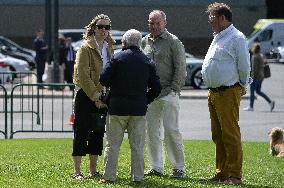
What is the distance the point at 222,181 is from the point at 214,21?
1816 millimetres

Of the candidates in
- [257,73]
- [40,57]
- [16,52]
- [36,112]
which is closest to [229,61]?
[36,112]

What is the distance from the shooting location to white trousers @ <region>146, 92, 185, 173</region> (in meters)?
12.3

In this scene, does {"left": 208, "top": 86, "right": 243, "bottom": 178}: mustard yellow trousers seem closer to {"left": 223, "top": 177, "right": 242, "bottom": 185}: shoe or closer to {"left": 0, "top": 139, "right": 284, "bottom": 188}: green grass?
{"left": 223, "top": 177, "right": 242, "bottom": 185}: shoe

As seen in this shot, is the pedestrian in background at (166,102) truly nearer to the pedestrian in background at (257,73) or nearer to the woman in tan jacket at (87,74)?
the woman in tan jacket at (87,74)

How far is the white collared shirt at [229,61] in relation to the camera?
11609 mm

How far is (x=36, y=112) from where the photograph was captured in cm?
2186

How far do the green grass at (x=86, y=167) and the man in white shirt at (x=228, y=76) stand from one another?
0.47 metres

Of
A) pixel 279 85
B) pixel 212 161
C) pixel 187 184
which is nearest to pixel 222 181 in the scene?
pixel 187 184

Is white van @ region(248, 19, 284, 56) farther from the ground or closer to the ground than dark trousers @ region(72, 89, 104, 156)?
farther from the ground

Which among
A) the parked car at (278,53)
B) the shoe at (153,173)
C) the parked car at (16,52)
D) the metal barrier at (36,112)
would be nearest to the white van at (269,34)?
the parked car at (278,53)

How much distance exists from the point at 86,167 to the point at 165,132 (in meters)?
1.39

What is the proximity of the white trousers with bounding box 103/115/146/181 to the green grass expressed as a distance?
15 centimetres

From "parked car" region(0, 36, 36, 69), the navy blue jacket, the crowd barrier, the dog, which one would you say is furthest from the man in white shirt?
"parked car" region(0, 36, 36, 69)

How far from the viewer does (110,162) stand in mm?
11383
